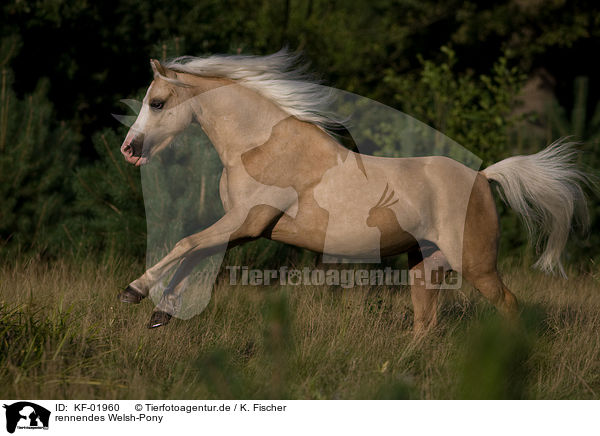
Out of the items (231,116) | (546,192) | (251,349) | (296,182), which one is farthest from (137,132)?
(546,192)

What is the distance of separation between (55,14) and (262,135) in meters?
7.08

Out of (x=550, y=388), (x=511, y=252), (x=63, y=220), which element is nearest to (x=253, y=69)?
(x=550, y=388)

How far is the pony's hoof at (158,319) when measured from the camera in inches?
153

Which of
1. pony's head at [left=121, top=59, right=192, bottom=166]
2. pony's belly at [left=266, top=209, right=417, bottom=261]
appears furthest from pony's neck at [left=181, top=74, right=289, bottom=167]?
pony's belly at [left=266, top=209, right=417, bottom=261]

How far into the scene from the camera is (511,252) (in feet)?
27.0

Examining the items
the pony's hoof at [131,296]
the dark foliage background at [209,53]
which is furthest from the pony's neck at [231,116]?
the dark foliage background at [209,53]

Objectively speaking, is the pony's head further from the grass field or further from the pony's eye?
the grass field

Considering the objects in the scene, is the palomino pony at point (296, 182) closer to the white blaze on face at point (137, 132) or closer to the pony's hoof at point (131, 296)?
the white blaze on face at point (137, 132)

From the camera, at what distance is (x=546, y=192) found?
4562 millimetres

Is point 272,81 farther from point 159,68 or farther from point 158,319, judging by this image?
point 158,319

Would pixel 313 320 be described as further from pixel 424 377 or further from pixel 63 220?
pixel 63 220
